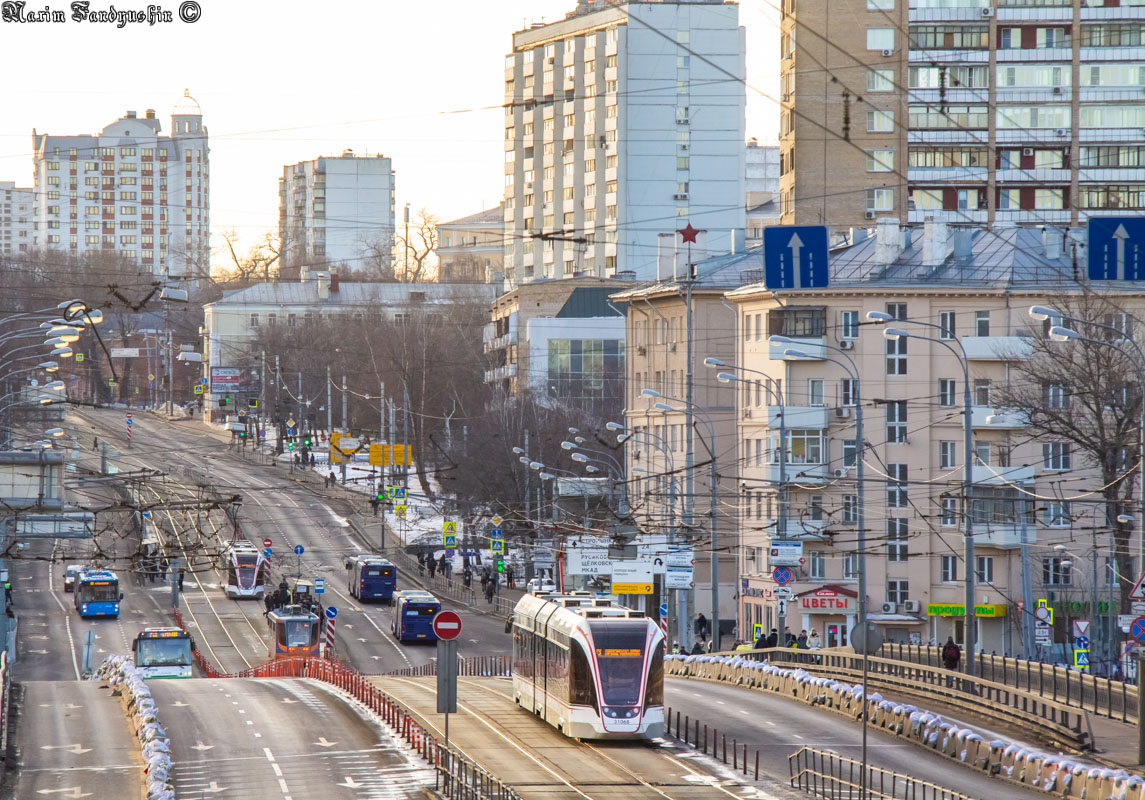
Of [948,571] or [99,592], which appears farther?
[99,592]

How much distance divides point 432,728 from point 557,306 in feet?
242

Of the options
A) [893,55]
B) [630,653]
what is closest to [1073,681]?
[630,653]

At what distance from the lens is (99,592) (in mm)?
76125

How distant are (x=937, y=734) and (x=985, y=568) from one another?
112 feet

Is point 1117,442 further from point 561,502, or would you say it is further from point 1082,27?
point 1082,27

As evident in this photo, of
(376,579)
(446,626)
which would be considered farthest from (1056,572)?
(446,626)

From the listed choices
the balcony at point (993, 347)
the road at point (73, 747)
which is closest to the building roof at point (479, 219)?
the balcony at point (993, 347)

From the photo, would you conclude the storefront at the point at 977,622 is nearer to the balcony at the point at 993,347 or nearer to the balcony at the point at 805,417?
the balcony at the point at 805,417

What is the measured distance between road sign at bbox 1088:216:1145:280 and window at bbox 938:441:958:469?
129 feet

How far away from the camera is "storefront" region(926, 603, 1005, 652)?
6272cm

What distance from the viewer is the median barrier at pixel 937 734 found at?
24.4 meters

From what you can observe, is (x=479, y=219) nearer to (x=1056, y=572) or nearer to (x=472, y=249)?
(x=472, y=249)

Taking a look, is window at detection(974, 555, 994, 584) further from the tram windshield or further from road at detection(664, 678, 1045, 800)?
the tram windshield

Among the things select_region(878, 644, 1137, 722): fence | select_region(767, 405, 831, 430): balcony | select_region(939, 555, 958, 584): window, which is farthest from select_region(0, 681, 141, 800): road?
select_region(939, 555, 958, 584): window
